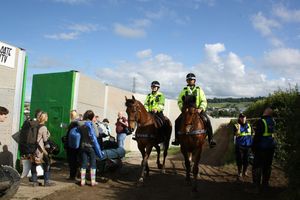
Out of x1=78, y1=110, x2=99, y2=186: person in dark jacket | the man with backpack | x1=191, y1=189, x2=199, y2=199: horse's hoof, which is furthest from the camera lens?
x1=78, y1=110, x2=99, y2=186: person in dark jacket

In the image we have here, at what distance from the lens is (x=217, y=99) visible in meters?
106

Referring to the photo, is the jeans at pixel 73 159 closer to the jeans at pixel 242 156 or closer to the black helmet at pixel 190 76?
the black helmet at pixel 190 76

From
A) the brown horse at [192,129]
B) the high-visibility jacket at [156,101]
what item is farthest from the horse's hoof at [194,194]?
the high-visibility jacket at [156,101]

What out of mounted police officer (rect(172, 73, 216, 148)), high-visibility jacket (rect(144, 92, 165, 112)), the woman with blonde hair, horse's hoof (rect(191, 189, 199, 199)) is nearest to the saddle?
high-visibility jacket (rect(144, 92, 165, 112))

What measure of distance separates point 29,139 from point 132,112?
2784mm

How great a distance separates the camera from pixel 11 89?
11.5m

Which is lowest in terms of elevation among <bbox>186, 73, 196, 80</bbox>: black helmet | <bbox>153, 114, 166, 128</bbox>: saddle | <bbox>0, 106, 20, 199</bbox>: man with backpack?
<bbox>0, 106, 20, 199</bbox>: man with backpack

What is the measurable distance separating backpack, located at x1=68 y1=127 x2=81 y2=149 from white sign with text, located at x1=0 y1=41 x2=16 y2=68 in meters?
3.21

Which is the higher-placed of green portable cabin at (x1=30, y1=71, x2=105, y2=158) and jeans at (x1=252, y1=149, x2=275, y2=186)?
green portable cabin at (x1=30, y1=71, x2=105, y2=158)

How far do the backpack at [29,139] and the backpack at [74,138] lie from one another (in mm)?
947

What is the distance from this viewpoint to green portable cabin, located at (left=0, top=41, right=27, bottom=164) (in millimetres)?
11141

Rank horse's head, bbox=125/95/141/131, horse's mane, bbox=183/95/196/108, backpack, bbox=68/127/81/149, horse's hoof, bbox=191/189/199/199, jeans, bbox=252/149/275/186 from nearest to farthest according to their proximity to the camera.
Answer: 1. horse's hoof, bbox=191/189/199/199
2. jeans, bbox=252/149/275/186
3. horse's mane, bbox=183/95/196/108
4. backpack, bbox=68/127/81/149
5. horse's head, bbox=125/95/141/131

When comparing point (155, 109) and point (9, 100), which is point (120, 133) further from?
point (9, 100)

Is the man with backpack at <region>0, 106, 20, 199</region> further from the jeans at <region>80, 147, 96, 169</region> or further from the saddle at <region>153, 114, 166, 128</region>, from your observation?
the saddle at <region>153, 114, 166, 128</region>
